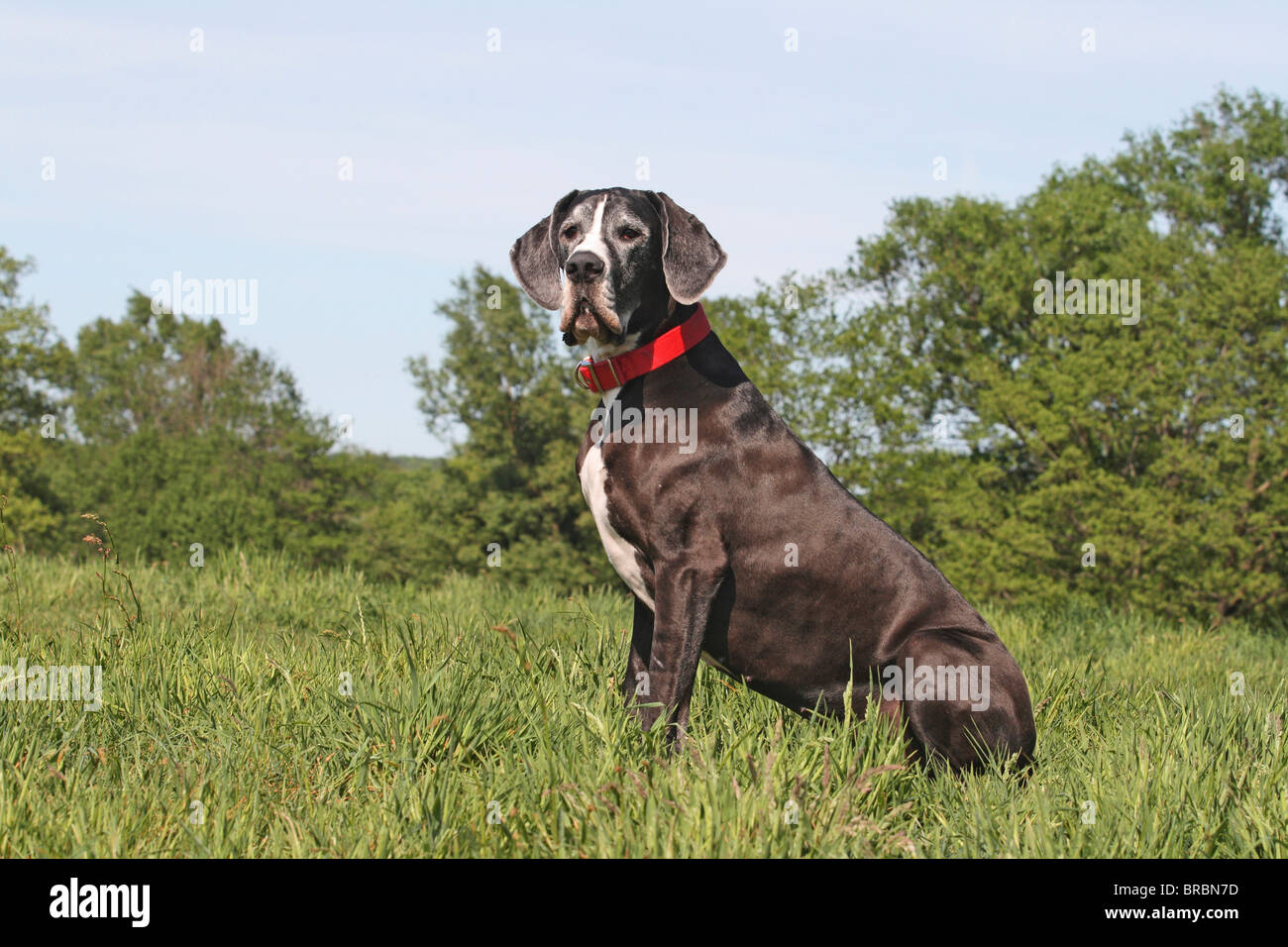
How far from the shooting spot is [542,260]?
480 centimetres

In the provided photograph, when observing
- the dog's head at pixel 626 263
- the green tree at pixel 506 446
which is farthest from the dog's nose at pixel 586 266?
the green tree at pixel 506 446

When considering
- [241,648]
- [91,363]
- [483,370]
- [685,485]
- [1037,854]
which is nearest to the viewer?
[1037,854]

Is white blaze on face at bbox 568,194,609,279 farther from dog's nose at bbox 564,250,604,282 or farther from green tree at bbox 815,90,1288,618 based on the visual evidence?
green tree at bbox 815,90,1288,618

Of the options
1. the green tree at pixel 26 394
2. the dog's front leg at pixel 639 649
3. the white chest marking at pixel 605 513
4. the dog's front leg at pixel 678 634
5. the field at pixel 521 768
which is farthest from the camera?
the green tree at pixel 26 394

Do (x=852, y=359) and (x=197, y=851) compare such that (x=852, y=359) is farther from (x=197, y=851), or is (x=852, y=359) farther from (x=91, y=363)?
(x=91, y=363)

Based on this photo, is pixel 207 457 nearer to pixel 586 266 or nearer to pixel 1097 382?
pixel 1097 382

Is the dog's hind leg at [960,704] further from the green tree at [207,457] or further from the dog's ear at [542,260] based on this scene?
the green tree at [207,457]

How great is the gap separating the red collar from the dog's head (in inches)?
3.6

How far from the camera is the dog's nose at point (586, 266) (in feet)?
14.0

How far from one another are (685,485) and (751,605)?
0.58m

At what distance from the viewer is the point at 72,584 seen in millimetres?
7711

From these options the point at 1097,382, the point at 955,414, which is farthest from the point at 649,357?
the point at 955,414

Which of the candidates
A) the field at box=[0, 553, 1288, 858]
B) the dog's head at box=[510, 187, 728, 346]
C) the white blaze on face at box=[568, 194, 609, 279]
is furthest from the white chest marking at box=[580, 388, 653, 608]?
the white blaze on face at box=[568, 194, 609, 279]
